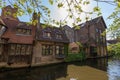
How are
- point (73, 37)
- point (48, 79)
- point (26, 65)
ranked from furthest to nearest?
point (73, 37) < point (26, 65) < point (48, 79)

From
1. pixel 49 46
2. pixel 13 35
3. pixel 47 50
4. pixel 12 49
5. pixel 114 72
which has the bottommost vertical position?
pixel 114 72

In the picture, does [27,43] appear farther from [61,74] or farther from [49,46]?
[61,74]

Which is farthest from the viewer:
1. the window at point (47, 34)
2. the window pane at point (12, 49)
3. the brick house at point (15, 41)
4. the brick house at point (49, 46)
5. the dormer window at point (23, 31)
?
the window at point (47, 34)

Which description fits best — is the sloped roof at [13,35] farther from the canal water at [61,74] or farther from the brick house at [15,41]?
the canal water at [61,74]

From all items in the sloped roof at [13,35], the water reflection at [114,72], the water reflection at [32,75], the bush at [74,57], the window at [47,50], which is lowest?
the water reflection at [32,75]

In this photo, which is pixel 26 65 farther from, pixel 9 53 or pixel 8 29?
pixel 8 29

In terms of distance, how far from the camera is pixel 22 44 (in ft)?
83.3

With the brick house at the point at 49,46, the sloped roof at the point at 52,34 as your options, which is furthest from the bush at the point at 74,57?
the sloped roof at the point at 52,34

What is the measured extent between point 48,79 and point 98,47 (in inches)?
1270

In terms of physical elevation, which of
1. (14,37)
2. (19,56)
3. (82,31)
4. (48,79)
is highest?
(82,31)

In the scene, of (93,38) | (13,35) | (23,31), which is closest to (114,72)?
(23,31)

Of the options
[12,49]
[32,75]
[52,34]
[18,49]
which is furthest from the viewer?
[52,34]

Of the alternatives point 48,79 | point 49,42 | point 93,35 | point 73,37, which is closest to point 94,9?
point 48,79

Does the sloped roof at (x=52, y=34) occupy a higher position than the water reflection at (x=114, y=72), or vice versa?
the sloped roof at (x=52, y=34)
